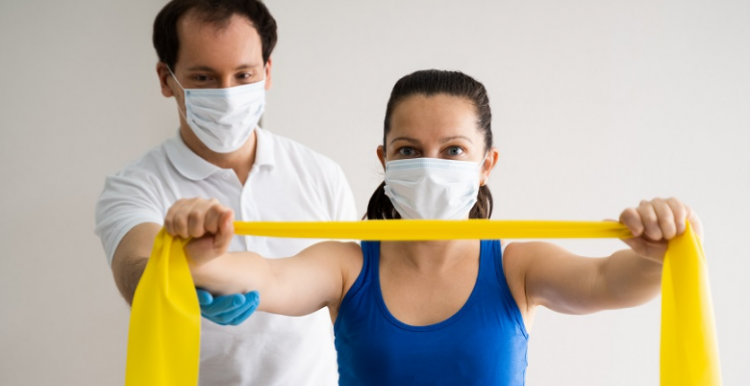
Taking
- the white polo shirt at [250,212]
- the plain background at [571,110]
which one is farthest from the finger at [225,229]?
the plain background at [571,110]

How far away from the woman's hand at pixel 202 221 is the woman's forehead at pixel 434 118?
602 millimetres

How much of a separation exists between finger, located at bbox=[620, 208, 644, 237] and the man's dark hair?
129cm

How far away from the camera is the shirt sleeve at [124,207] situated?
204 centimetres

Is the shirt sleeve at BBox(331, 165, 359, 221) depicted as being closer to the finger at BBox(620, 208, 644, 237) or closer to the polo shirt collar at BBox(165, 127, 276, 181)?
the polo shirt collar at BBox(165, 127, 276, 181)

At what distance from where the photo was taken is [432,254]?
196 cm

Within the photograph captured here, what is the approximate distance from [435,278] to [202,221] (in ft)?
2.28

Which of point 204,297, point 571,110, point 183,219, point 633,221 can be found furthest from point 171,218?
point 571,110

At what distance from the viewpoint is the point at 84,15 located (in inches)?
156

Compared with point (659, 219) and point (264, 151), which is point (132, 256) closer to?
point (264, 151)

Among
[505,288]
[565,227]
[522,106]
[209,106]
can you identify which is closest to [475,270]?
[505,288]

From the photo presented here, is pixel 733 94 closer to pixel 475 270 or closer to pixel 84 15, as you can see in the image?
pixel 475 270

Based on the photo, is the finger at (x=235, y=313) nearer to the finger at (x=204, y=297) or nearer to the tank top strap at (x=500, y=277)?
the finger at (x=204, y=297)

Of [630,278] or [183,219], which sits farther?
[630,278]

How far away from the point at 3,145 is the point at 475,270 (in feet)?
9.08
